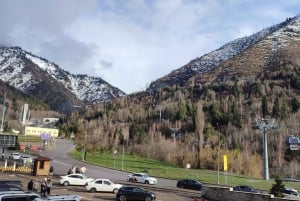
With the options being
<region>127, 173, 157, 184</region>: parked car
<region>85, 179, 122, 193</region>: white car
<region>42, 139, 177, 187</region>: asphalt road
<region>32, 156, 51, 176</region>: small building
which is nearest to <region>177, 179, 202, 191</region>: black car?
<region>42, 139, 177, 187</region>: asphalt road

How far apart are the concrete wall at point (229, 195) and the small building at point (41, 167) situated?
78.7 ft

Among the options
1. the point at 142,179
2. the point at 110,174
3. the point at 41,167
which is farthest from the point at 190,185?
the point at 110,174

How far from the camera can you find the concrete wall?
32.8 meters

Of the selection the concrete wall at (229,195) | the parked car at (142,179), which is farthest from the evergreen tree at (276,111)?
the concrete wall at (229,195)

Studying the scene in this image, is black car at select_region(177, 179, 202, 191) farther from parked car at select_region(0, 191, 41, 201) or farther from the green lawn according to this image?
parked car at select_region(0, 191, 41, 201)

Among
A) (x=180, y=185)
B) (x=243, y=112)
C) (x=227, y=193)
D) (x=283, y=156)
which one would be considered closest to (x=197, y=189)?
(x=180, y=185)

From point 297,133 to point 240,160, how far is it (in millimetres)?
43946

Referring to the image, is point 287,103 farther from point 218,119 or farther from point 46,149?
point 46,149

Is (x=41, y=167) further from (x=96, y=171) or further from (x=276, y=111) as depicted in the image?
(x=276, y=111)

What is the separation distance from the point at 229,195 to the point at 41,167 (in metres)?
28.5

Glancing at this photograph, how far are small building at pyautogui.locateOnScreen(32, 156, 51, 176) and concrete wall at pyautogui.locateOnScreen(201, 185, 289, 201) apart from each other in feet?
Answer: 78.7

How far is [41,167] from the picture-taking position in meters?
55.8

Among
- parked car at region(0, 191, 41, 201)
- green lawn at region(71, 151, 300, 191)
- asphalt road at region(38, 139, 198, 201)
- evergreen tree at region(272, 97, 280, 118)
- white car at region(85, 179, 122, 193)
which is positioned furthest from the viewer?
evergreen tree at region(272, 97, 280, 118)

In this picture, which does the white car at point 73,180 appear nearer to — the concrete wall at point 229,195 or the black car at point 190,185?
the black car at point 190,185
